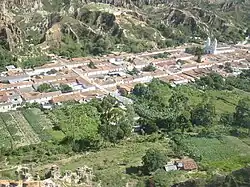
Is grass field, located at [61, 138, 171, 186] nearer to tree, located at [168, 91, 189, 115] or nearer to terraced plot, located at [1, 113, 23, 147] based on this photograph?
terraced plot, located at [1, 113, 23, 147]

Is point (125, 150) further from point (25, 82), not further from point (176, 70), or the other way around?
point (176, 70)

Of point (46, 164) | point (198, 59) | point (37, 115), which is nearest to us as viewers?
point (46, 164)

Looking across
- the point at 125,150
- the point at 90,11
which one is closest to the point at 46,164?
the point at 125,150

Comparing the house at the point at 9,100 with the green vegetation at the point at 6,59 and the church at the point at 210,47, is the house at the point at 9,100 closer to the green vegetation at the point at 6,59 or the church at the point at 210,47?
the green vegetation at the point at 6,59

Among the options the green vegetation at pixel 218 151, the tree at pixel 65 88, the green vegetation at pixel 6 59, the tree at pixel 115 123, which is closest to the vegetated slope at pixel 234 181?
the green vegetation at pixel 218 151

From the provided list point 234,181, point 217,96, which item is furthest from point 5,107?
point 234,181

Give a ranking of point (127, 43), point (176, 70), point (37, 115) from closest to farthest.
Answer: point (37, 115) → point (176, 70) → point (127, 43)
